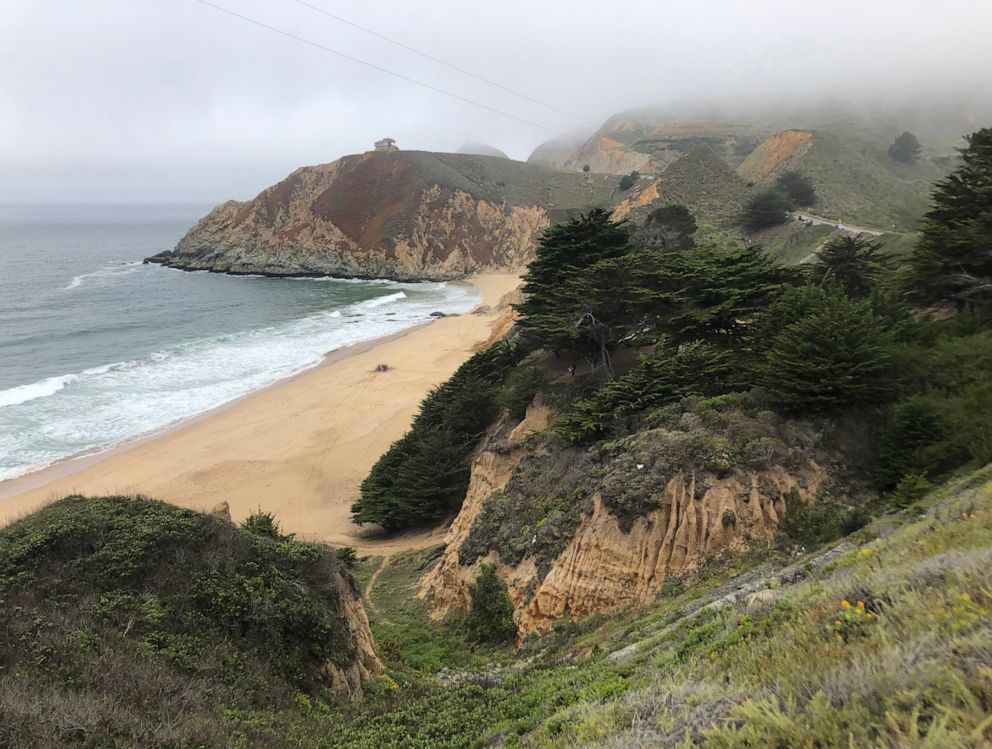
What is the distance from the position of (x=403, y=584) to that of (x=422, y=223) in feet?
232

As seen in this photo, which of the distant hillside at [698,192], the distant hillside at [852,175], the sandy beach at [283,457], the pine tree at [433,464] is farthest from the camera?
the distant hillside at [698,192]

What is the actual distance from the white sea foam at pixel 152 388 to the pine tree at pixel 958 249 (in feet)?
104

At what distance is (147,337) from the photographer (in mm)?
42250

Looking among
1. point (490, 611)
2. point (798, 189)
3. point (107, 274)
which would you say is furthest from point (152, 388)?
point (107, 274)

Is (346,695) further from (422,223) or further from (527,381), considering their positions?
(422,223)

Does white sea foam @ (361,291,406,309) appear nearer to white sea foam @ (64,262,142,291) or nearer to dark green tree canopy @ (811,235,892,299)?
white sea foam @ (64,262,142,291)

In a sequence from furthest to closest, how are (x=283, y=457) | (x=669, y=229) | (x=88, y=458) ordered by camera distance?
(x=669, y=229) → (x=283, y=457) → (x=88, y=458)

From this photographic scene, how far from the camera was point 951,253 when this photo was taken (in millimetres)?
13648

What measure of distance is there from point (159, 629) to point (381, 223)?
78875 mm

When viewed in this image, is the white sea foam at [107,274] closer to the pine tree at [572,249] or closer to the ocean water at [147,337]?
the ocean water at [147,337]

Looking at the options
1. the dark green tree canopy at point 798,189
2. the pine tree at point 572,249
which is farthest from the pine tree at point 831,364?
the dark green tree canopy at point 798,189

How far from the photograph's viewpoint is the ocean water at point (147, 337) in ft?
90.8

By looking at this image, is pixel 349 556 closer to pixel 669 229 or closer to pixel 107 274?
pixel 669 229

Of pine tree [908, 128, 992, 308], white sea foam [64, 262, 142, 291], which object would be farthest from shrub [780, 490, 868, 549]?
white sea foam [64, 262, 142, 291]
